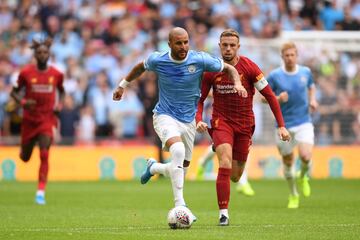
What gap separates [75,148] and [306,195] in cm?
978

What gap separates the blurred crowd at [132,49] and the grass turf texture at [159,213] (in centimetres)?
368

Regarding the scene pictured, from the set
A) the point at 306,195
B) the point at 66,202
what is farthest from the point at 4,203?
the point at 306,195

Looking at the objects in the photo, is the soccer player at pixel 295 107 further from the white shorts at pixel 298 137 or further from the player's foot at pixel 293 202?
the player's foot at pixel 293 202

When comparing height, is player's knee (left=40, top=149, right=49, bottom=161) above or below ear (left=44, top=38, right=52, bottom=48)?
below

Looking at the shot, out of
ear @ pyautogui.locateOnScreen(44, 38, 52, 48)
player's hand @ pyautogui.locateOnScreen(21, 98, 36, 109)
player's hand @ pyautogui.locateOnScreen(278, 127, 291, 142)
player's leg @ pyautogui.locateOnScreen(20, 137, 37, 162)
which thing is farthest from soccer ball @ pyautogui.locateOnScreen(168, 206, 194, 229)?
player's leg @ pyautogui.locateOnScreen(20, 137, 37, 162)

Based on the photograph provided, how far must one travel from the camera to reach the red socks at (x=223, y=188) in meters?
13.5

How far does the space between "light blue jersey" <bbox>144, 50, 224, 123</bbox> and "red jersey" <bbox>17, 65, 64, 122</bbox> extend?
5985mm

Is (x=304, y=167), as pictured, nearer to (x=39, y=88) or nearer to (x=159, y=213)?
(x=159, y=213)

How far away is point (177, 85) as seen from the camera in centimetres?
1379

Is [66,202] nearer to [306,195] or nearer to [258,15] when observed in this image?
[306,195]

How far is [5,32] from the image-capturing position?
101 ft

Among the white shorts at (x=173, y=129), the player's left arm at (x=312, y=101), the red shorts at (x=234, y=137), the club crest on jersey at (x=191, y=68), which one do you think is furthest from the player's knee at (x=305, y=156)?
the club crest on jersey at (x=191, y=68)

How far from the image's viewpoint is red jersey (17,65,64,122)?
1948cm

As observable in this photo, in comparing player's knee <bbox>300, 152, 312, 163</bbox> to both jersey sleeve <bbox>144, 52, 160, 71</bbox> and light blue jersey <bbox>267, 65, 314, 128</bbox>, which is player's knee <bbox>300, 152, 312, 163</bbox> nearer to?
light blue jersey <bbox>267, 65, 314, 128</bbox>
